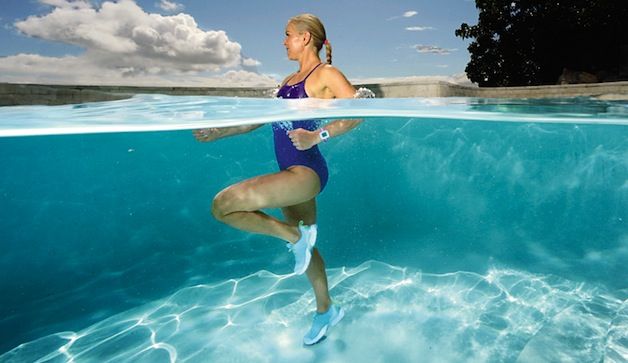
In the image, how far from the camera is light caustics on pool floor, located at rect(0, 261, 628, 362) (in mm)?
4805

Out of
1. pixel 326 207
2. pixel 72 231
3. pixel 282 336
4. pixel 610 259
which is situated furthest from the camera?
pixel 326 207

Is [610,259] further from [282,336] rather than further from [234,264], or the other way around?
[234,264]

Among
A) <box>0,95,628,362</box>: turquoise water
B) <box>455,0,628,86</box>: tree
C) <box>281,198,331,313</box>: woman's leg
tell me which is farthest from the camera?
<box>455,0,628,86</box>: tree

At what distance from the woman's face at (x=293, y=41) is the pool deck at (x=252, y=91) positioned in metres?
7.16

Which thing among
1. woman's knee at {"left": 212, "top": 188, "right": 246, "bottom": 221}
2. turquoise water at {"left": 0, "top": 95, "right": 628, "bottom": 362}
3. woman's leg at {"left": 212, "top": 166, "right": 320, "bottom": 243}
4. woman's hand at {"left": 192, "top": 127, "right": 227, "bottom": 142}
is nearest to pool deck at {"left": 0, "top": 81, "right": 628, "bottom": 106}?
turquoise water at {"left": 0, "top": 95, "right": 628, "bottom": 362}

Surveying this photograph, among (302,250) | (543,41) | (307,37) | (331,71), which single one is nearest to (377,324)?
(302,250)

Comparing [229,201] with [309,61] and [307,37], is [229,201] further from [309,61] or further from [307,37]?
[307,37]

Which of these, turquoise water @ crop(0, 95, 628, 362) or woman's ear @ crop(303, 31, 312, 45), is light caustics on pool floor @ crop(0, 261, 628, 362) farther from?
woman's ear @ crop(303, 31, 312, 45)

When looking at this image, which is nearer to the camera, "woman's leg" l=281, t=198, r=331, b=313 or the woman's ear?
the woman's ear

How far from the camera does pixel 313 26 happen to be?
12.7ft

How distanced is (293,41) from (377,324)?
3829mm

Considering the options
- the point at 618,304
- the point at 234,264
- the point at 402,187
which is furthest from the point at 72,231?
the point at 402,187

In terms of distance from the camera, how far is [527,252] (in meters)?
10.1

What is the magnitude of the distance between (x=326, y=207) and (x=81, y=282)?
39.5 ft
